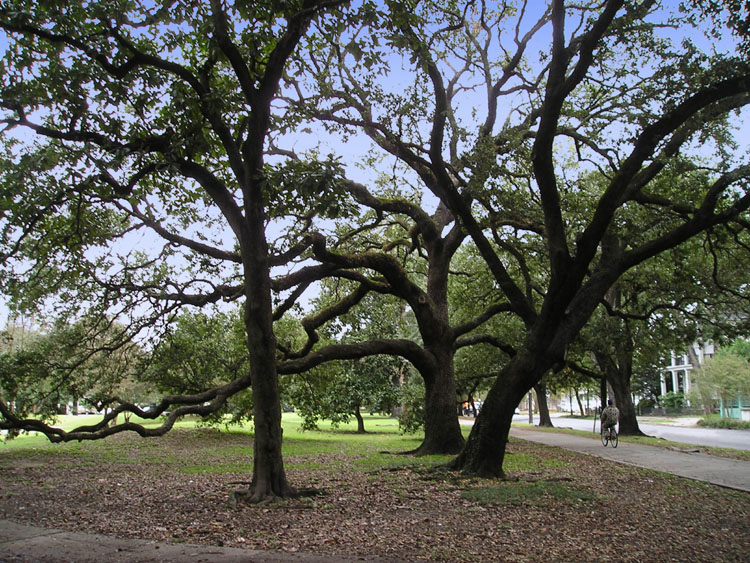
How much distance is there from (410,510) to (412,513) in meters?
0.20

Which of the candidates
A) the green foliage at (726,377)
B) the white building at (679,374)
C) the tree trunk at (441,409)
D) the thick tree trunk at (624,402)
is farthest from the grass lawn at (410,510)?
the white building at (679,374)

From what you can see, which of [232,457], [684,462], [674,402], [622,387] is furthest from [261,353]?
[674,402]

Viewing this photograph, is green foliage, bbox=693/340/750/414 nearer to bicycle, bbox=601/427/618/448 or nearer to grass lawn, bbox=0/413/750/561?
bicycle, bbox=601/427/618/448

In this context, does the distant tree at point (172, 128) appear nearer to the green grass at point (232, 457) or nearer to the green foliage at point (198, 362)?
the green grass at point (232, 457)

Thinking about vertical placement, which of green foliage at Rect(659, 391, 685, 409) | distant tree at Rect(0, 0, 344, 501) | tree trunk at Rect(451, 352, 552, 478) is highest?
distant tree at Rect(0, 0, 344, 501)

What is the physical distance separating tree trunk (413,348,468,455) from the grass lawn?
1.40 metres

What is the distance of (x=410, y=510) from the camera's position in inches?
304

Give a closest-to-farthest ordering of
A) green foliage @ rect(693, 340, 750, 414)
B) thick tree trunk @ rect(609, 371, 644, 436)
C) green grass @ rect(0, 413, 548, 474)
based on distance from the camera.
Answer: green grass @ rect(0, 413, 548, 474) → thick tree trunk @ rect(609, 371, 644, 436) → green foliage @ rect(693, 340, 750, 414)

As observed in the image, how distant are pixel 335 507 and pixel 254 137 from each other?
18.1 feet

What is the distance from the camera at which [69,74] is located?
836cm

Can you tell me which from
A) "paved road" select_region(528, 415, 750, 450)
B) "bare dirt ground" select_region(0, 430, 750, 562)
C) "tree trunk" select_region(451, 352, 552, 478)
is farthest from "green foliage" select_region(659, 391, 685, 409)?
Result: "tree trunk" select_region(451, 352, 552, 478)

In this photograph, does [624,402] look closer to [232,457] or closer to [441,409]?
[441,409]

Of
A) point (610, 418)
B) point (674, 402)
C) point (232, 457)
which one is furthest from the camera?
point (674, 402)

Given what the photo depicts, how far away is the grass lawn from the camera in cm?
596
